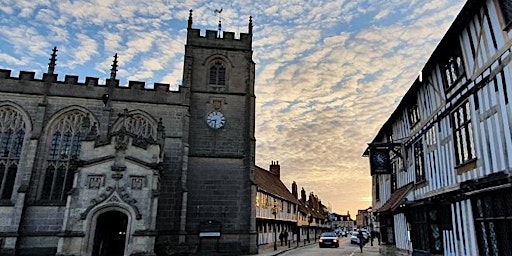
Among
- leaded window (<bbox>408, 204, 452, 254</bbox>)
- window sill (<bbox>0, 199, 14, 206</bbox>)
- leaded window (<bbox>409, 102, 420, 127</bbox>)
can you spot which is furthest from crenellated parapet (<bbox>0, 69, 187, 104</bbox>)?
leaded window (<bbox>408, 204, 452, 254</bbox>)

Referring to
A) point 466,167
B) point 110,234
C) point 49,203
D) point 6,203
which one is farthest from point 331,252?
point 6,203

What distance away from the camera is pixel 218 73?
2489cm

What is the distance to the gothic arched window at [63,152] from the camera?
66.8 feet

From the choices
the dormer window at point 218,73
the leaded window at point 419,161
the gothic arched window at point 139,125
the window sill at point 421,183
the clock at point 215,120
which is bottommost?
the window sill at point 421,183

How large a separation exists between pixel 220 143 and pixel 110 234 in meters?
8.44

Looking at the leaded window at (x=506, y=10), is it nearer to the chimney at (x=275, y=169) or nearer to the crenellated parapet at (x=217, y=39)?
the crenellated parapet at (x=217, y=39)

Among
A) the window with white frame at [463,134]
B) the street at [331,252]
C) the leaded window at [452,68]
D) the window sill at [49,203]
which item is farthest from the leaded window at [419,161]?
the window sill at [49,203]

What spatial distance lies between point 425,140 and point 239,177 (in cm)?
1259

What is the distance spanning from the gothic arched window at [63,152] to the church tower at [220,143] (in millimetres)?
6751

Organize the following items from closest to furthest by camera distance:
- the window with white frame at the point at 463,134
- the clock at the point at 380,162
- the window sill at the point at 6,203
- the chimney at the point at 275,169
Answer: the window with white frame at the point at 463,134
the clock at the point at 380,162
the window sill at the point at 6,203
the chimney at the point at 275,169

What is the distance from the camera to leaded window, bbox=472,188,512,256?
743 cm

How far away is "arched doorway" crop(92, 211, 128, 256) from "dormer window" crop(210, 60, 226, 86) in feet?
35.2

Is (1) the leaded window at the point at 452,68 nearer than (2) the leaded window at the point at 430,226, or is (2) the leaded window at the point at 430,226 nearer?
(1) the leaded window at the point at 452,68

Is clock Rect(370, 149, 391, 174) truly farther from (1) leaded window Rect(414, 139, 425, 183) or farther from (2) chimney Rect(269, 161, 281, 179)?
(2) chimney Rect(269, 161, 281, 179)
